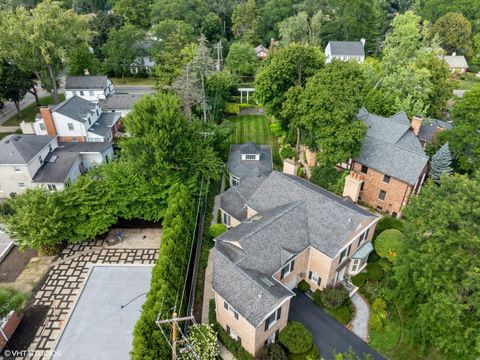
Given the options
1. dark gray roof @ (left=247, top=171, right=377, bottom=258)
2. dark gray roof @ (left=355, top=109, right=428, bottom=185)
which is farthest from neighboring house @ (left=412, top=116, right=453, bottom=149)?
dark gray roof @ (left=247, top=171, right=377, bottom=258)

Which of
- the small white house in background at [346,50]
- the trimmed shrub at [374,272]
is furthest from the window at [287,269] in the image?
the small white house in background at [346,50]

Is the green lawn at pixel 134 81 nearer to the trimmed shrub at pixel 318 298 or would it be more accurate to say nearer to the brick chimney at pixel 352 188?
the brick chimney at pixel 352 188

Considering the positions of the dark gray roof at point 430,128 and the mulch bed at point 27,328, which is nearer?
the mulch bed at point 27,328

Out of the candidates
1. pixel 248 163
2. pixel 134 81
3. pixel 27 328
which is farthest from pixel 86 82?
pixel 27 328

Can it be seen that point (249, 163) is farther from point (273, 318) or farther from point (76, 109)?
point (76, 109)

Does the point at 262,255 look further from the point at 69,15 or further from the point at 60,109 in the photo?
the point at 69,15

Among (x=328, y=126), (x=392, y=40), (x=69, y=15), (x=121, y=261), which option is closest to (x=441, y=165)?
(x=328, y=126)
